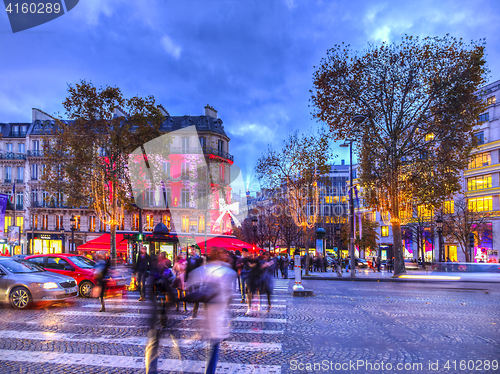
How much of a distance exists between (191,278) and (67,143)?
27.0 metres

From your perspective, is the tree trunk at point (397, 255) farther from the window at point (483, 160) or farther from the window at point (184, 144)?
the window at point (184, 144)

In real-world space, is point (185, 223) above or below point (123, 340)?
above

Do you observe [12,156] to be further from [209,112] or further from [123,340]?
[123,340]

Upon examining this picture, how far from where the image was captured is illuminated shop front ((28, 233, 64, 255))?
4791 cm

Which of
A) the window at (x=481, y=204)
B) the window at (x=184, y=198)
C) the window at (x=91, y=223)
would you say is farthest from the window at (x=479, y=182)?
the window at (x=91, y=223)

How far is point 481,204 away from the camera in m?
48.1

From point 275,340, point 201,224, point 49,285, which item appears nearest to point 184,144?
point 201,224

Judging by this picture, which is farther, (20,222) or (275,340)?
(20,222)

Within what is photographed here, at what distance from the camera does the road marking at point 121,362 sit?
5.72 meters

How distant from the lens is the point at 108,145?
28250 mm

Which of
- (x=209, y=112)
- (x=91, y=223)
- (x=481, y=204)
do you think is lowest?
(x=91, y=223)

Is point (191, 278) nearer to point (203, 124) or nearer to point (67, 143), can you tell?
point (67, 143)

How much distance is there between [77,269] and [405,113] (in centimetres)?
2341

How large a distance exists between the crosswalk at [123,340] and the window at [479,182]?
155 ft
